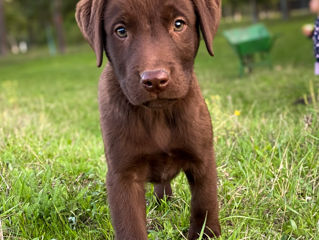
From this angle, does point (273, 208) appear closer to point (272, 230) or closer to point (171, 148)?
point (272, 230)

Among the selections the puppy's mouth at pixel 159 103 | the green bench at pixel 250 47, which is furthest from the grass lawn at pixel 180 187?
the green bench at pixel 250 47

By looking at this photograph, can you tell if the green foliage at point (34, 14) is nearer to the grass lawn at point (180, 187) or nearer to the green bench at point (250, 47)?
the green bench at point (250, 47)

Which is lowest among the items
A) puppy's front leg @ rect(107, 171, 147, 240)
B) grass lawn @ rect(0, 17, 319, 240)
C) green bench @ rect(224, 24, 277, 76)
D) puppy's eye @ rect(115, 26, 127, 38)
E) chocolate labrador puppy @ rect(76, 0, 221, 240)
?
green bench @ rect(224, 24, 277, 76)

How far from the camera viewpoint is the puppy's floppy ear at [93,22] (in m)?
2.54

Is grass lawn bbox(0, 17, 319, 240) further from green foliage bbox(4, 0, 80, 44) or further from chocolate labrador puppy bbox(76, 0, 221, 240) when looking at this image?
green foliage bbox(4, 0, 80, 44)

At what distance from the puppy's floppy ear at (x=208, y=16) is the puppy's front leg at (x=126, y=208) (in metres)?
0.95

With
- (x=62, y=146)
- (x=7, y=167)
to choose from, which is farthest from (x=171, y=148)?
(x=62, y=146)

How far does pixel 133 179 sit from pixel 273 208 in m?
1.15

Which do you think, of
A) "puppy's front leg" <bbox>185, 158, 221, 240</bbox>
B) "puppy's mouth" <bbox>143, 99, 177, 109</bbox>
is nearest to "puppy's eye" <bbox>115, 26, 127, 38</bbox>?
"puppy's mouth" <bbox>143, 99, 177, 109</bbox>

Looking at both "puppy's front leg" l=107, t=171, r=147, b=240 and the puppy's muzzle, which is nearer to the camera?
the puppy's muzzle

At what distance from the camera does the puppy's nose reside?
2164mm

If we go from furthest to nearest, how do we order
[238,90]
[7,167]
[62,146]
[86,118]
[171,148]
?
[238,90], [86,118], [62,146], [7,167], [171,148]

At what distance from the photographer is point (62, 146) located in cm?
453

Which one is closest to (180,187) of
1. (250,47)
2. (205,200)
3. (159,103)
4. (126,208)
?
(205,200)
